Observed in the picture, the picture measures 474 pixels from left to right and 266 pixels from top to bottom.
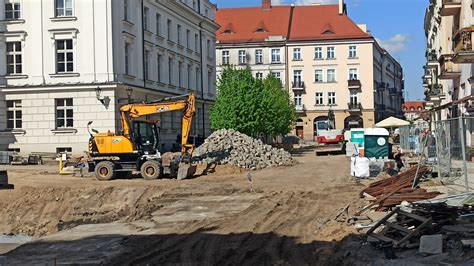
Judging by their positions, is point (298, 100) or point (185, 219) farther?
point (298, 100)

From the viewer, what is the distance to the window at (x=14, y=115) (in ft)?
121

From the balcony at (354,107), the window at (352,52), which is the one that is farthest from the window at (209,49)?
the balcony at (354,107)

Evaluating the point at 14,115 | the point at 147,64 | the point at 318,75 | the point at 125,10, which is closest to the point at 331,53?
the point at 318,75

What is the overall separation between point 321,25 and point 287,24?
473 cm

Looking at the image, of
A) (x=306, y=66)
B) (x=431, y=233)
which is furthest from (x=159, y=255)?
(x=306, y=66)

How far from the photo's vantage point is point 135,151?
2555 cm

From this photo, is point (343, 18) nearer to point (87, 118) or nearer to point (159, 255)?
point (87, 118)

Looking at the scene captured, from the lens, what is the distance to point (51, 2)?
3622 cm

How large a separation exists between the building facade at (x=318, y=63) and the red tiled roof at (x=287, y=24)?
14cm

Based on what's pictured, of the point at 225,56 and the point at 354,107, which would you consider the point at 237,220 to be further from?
the point at 225,56

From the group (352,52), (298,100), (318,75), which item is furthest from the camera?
(298,100)

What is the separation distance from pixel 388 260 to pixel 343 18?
7567cm

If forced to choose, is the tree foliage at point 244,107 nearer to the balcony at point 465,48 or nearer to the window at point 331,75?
the balcony at point 465,48

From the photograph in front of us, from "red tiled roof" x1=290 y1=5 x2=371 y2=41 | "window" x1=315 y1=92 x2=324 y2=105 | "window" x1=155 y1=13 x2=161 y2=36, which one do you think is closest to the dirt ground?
"window" x1=155 y1=13 x2=161 y2=36
